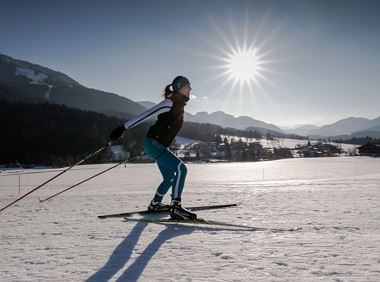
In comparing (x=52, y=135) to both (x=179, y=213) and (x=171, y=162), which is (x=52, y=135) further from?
(x=179, y=213)

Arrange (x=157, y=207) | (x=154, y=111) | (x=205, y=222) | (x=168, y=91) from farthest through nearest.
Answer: (x=157, y=207) → (x=168, y=91) → (x=154, y=111) → (x=205, y=222)

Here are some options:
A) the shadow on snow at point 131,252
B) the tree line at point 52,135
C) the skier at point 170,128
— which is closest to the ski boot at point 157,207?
the skier at point 170,128

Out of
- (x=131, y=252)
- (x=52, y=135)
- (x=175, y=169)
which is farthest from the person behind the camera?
(x=52, y=135)

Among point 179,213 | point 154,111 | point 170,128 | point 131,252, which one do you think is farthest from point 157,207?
point 131,252

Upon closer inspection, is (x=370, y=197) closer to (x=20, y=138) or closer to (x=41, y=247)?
(x=41, y=247)

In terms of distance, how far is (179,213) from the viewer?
230 inches

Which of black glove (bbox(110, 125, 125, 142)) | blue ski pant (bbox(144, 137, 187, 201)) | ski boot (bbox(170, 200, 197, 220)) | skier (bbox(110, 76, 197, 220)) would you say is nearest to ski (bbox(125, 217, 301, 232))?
ski boot (bbox(170, 200, 197, 220))

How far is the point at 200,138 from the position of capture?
177 m

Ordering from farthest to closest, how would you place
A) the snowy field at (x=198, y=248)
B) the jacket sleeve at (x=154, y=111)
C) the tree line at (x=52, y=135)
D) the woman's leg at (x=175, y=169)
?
the tree line at (x=52, y=135)
the woman's leg at (x=175, y=169)
the jacket sleeve at (x=154, y=111)
the snowy field at (x=198, y=248)

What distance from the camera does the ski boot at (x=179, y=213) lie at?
5707 millimetres

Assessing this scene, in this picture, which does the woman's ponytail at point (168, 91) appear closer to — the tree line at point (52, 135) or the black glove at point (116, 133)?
the black glove at point (116, 133)

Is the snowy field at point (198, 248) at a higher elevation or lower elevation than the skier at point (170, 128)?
lower

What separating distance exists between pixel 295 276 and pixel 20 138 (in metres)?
120

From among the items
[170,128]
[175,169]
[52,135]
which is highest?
[52,135]
